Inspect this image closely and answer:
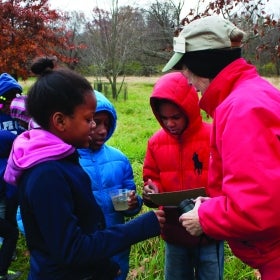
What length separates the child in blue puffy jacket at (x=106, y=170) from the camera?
7.51 feet

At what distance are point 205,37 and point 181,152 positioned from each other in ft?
3.22

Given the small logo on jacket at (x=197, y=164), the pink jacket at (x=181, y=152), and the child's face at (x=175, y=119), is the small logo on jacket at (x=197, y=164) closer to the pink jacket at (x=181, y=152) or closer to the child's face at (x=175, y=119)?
the pink jacket at (x=181, y=152)

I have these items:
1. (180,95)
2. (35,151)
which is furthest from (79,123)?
(180,95)

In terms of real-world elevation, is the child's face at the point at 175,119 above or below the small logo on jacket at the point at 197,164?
above

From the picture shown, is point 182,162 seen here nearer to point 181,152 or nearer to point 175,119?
point 181,152

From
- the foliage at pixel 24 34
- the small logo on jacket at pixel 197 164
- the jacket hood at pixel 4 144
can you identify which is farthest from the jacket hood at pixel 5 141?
the foliage at pixel 24 34

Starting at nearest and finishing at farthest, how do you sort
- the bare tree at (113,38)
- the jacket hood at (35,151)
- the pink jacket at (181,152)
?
the jacket hood at (35,151) < the pink jacket at (181,152) < the bare tree at (113,38)

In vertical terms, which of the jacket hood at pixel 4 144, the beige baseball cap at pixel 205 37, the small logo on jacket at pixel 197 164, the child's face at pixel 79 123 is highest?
the beige baseball cap at pixel 205 37

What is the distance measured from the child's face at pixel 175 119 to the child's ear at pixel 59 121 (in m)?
1.06

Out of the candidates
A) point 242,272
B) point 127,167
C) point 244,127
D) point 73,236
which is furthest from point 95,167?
point 242,272

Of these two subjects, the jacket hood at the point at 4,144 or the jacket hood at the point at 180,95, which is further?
the jacket hood at the point at 4,144

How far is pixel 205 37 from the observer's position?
1.61 metres

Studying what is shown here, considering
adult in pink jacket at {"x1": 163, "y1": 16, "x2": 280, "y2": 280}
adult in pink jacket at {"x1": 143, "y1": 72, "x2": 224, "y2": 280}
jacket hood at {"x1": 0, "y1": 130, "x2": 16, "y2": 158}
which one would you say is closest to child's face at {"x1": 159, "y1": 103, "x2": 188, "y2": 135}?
adult in pink jacket at {"x1": 143, "y1": 72, "x2": 224, "y2": 280}

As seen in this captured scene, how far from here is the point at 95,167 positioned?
2305 mm
